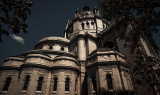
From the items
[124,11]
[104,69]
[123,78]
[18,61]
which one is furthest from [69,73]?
[124,11]

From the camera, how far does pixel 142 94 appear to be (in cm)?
1270

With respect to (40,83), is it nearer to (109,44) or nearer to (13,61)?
(13,61)

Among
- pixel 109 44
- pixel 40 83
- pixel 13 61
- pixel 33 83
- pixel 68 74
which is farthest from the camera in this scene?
pixel 109 44

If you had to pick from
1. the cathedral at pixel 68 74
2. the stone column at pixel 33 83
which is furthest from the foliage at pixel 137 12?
the stone column at pixel 33 83

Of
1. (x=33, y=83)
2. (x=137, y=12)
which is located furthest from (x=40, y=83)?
(x=137, y=12)

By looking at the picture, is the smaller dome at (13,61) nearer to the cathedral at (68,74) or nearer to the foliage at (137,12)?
the cathedral at (68,74)

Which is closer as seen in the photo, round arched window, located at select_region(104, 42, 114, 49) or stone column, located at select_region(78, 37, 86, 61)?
stone column, located at select_region(78, 37, 86, 61)

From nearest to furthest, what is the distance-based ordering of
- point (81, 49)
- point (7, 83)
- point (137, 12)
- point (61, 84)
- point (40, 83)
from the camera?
point (137, 12) < point (61, 84) < point (40, 83) < point (7, 83) < point (81, 49)

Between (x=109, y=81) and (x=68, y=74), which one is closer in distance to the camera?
(x=109, y=81)

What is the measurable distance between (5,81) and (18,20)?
53.6 feet

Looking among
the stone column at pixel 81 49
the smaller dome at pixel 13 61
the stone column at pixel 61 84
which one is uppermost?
the stone column at pixel 81 49

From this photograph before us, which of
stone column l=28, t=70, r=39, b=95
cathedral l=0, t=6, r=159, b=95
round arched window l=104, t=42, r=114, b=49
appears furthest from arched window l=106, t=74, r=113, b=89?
stone column l=28, t=70, r=39, b=95

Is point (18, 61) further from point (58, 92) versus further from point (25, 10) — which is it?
point (25, 10)

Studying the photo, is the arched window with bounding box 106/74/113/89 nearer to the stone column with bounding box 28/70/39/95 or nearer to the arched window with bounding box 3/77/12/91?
the stone column with bounding box 28/70/39/95
